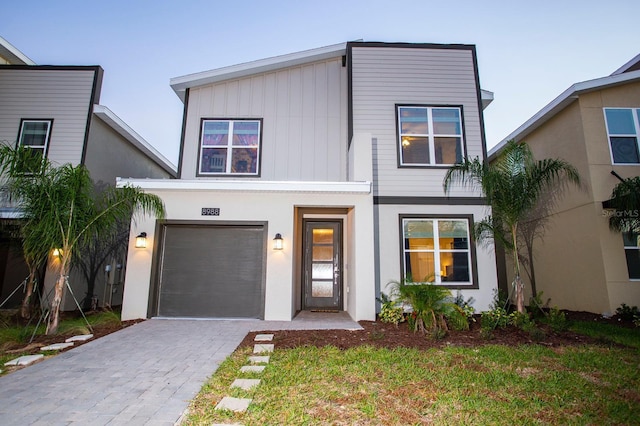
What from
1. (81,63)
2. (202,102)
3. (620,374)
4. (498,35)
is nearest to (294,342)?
(620,374)

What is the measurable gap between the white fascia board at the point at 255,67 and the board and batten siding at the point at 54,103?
98.9 inches

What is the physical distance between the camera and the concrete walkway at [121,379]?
110 inches

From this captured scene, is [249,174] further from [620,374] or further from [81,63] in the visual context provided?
[620,374]

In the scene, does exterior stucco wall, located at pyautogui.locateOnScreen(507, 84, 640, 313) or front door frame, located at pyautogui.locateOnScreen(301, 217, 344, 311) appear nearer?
exterior stucco wall, located at pyautogui.locateOnScreen(507, 84, 640, 313)

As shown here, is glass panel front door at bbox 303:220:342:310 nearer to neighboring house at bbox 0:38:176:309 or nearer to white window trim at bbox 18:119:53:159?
neighboring house at bbox 0:38:176:309

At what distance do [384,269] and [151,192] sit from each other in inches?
219

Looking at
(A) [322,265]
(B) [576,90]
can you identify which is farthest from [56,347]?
(B) [576,90]

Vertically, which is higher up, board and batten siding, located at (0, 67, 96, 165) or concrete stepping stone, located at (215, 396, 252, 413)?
board and batten siding, located at (0, 67, 96, 165)

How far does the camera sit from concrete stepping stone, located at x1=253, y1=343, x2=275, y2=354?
4677mm

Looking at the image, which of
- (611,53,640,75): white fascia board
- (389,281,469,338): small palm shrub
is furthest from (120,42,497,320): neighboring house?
(611,53,640,75): white fascia board

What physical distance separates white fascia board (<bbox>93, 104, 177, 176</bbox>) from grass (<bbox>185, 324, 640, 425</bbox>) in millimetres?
7878

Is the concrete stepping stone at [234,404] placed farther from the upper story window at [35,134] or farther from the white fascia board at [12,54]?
the white fascia board at [12,54]

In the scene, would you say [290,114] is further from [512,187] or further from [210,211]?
[512,187]

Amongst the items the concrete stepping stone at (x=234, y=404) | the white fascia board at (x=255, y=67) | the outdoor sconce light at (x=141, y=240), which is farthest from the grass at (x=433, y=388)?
the white fascia board at (x=255, y=67)
